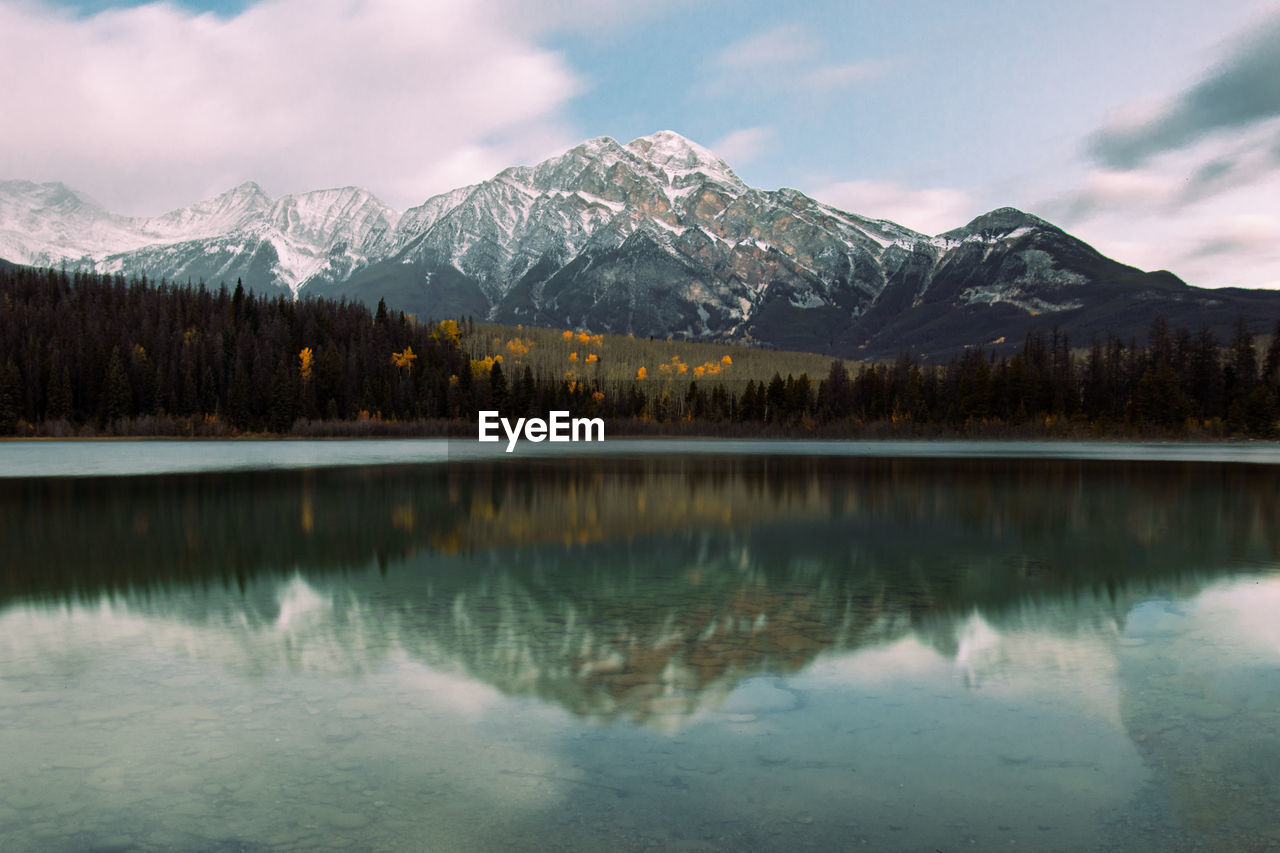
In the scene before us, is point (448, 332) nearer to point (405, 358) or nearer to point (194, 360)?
point (405, 358)

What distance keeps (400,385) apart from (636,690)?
148 metres

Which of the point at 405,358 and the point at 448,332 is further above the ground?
the point at 448,332

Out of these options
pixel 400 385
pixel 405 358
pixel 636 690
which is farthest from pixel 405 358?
pixel 636 690

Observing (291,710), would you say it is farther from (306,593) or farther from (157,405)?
(157,405)

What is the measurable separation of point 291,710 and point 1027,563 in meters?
15.7

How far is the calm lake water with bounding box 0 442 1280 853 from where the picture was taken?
6.52 meters

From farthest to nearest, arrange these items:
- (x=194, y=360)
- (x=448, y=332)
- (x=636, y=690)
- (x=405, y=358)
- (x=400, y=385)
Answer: (x=448, y=332) < (x=405, y=358) < (x=400, y=385) < (x=194, y=360) < (x=636, y=690)

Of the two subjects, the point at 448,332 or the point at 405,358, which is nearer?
the point at 405,358

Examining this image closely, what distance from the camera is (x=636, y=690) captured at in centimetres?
955

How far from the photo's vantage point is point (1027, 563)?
1870cm

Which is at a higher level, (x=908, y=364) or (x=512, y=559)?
(x=908, y=364)

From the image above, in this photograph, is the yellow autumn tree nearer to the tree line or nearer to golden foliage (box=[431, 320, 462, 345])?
the tree line

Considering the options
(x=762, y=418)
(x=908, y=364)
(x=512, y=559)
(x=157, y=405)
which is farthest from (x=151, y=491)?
(x=908, y=364)

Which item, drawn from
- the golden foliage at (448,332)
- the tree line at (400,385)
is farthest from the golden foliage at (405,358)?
the golden foliage at (448,332)
